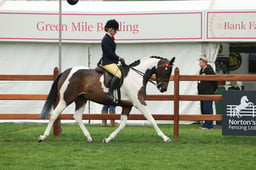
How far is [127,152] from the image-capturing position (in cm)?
1102

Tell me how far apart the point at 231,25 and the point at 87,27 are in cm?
421

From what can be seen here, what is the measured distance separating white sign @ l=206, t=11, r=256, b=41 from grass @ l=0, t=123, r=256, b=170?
4011 millimetres

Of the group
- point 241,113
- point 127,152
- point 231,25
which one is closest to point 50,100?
point 127,152

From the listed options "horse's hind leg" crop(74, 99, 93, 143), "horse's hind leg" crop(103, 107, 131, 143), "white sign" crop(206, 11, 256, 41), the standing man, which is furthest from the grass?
"white sign" crop(206, 11, 256, 41)

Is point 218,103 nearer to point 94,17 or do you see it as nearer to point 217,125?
point 217,125

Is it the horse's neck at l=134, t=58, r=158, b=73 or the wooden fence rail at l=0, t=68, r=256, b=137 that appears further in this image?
the wooden fence rail at l=0, t=68, r=256, b=137

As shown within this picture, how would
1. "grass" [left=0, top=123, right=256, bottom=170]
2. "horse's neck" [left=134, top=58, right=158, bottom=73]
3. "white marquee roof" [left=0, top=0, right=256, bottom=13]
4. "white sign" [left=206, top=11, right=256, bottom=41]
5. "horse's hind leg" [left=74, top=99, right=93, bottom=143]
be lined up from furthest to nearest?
1. "white marquee roof" [left=0, top=0, right=256, bottom=13]
2. "white sign" [left=206, top=11, right=256, bottom=41]
3. "horse's hind leg" [left=74, top=99, right=93, bottom=143]
4. "horse's neck" [left=134, top=58, right=158, bottom=73]
5. "grass" [left=0, top=123, right=256, bottom=170]

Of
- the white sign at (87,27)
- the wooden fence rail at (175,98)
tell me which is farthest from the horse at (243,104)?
the white sign at (87,27)

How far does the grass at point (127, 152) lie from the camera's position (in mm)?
9602

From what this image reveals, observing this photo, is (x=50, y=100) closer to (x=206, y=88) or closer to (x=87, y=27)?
(x=206, y=88)

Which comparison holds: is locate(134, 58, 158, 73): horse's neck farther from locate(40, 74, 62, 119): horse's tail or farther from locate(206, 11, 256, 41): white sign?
locate(206, 11, 256, 41): white sign

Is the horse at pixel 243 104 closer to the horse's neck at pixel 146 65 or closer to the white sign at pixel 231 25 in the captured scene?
the horse's neck at pixel 146 65

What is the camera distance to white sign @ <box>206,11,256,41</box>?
17.8 meters

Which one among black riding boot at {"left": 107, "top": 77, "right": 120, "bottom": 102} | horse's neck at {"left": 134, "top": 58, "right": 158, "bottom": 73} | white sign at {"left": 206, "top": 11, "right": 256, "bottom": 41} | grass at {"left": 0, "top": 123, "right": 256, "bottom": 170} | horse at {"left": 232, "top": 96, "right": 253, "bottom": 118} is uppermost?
white sign at {"left": 206, "top": 11, "right": 256, "bottom": 41}
